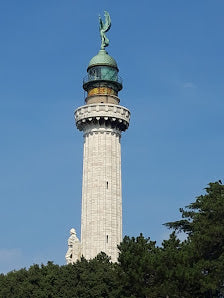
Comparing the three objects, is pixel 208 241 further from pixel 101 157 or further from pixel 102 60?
pixel 102 60

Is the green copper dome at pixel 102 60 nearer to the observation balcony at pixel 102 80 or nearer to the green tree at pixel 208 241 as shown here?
the observation balcony at pixel 102 80

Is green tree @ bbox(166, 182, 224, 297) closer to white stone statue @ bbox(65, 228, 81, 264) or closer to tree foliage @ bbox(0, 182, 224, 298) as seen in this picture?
tree foliage @ bbox(0, 182, 224, 298)

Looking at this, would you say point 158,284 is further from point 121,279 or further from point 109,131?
point 109,131

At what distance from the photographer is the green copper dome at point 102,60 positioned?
65500mm

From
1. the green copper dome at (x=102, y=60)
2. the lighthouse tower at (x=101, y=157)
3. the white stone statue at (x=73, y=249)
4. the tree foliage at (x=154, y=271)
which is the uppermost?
the green copper dome at (x=102, y=60)

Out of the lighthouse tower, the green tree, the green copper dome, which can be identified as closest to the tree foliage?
the green tree

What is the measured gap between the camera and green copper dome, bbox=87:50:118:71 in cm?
6550

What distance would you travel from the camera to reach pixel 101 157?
61500 millimetres

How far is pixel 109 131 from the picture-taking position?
63.0 meters

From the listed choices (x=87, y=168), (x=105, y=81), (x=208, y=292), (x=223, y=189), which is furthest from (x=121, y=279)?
(x=105, y=81)

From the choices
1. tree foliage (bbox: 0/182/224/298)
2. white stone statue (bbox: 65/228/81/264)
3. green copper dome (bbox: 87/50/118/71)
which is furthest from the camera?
green copper dome (bbox: 87/50/118/71)

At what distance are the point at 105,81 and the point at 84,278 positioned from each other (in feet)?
79.8

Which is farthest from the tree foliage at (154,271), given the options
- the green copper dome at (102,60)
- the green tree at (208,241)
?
the green copper dome at (102,60)

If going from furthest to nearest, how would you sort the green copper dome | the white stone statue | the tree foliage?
the green copper dome → the white stone statue → the tree foliage
